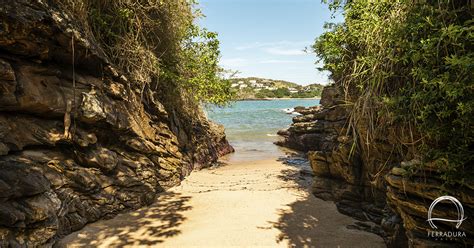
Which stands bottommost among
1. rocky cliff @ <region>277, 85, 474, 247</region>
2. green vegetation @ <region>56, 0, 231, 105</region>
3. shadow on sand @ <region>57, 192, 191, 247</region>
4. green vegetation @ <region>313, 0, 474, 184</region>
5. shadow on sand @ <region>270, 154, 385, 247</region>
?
shadow on sand @ <region>270, 154, 385, 247</region>

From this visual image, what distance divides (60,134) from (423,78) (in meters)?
6.95

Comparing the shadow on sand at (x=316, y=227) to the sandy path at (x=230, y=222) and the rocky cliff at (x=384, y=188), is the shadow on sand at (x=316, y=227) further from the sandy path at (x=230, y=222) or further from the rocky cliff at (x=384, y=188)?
the rocky cliff at (x=384, y=188)

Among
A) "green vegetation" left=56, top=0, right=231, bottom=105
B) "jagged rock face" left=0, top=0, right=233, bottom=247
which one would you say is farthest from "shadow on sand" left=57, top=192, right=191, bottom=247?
"green vegetation" left=56, top=0, right=231, bottom=105

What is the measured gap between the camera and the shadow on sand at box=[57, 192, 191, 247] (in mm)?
5691

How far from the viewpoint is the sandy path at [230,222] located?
5.76m

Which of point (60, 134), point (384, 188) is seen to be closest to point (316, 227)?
point (384, 188)

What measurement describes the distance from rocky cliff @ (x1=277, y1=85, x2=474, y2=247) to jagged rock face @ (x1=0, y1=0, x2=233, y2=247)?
17.1 ft

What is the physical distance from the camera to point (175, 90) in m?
11.1

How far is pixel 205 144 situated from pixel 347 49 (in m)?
8.72

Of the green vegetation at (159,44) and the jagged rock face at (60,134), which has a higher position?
the green vegetation at (159,44)

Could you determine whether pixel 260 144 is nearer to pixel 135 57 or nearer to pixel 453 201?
pixel 135 57

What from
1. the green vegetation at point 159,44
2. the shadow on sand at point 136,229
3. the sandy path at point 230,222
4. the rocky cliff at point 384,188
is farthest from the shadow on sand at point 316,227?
the green vegetation at point 159,44

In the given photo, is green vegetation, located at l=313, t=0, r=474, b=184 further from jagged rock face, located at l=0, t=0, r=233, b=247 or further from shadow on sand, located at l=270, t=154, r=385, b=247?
jagged rock face, located at l=0, t=0, r=233, b=247
